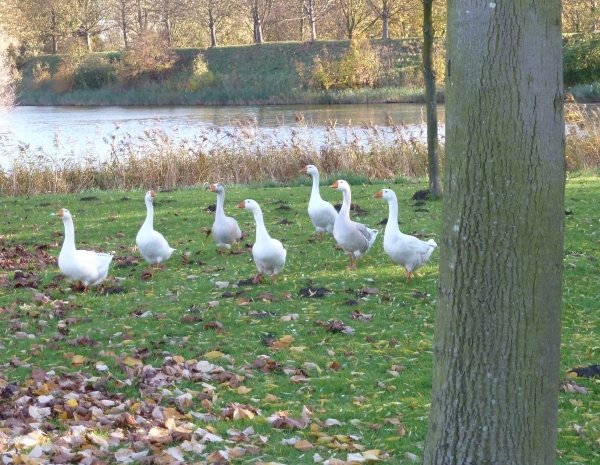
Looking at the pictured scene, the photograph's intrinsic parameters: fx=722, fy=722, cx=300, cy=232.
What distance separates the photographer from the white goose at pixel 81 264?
1053 centimetres

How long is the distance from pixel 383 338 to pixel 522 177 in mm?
4916

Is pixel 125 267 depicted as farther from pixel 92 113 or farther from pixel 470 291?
pixel 92 113

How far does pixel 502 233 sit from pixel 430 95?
12014 mm

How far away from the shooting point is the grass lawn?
587 cm

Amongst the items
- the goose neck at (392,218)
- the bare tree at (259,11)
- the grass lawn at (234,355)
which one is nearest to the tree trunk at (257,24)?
the bare tree at (259,11)

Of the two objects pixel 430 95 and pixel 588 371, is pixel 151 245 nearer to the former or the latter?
pixel 588 371

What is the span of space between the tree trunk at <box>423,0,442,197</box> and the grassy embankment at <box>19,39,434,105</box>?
37712 millimetres

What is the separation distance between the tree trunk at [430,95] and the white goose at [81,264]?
773 cm

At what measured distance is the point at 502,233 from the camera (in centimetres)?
401

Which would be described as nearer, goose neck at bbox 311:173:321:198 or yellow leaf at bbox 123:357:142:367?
yellow leaf at bbox 123:357:142:367

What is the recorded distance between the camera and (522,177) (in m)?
3.96

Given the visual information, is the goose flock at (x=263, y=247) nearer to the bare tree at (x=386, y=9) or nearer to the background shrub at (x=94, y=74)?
the bare tree at (x=386, y=9)

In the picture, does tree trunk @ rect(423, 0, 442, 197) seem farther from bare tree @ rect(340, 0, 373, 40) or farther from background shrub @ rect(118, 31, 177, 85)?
bare tree @ rect(340, 0, 373, 40)

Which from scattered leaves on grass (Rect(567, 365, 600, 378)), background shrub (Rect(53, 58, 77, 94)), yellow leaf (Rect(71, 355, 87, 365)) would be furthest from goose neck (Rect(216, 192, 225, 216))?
background shrub (Rect(53, 58, 77, 94))
